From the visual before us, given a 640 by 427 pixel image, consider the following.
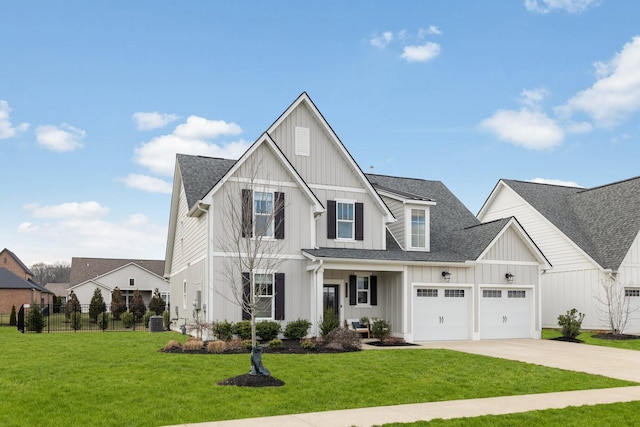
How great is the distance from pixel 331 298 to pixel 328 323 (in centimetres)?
262

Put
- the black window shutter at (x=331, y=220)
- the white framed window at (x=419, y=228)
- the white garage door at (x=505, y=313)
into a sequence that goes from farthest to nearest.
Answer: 1. the white framed window at (x=419, y=228)
2. the white garage door at (x=505, y=313)
3. the black window shutter at (x=331, y=220)

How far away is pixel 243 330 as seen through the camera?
19.9 m

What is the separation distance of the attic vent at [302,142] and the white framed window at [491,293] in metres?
9.07

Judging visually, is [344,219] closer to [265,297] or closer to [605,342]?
[265,297]

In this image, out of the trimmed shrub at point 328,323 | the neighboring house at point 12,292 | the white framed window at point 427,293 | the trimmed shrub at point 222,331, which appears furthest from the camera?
the neighboring house at point 12,292

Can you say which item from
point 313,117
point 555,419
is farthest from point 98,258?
point 555,419

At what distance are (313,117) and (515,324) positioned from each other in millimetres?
11793

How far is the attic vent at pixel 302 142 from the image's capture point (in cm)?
2388

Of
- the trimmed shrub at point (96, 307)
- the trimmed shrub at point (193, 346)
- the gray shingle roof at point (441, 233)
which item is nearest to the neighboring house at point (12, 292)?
the trimmed shrub at point (96, 307)

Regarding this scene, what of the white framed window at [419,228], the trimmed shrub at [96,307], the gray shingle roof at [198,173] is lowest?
the trimmed shrub at [96,307]

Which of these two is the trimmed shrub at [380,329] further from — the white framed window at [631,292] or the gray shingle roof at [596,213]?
the white framed window at [631,292]

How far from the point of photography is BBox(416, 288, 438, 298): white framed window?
2361 centimetres

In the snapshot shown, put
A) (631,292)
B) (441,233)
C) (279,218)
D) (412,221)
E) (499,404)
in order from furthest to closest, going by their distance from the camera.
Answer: (631,292) < (441,233) < (412,221) < (279,218) < (499,404)

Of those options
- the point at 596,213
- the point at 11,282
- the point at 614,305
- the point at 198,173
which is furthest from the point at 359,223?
the point at 11,282
